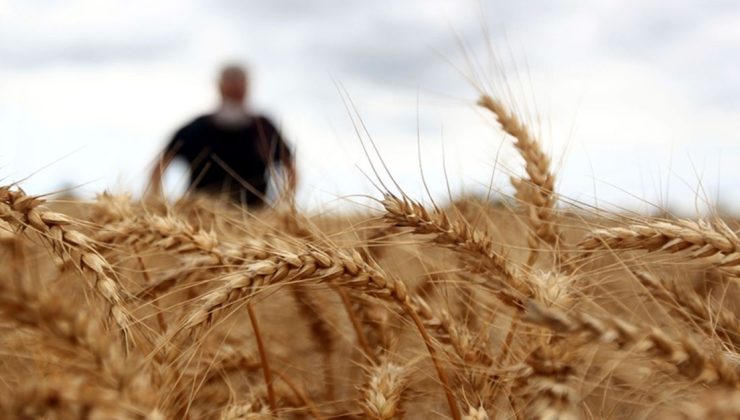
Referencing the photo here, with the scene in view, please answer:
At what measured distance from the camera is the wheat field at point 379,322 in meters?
1.00

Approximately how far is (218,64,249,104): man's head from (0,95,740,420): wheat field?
3.47 m

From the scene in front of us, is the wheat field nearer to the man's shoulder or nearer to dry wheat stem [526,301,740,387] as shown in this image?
dry wheat stem [526,301,740,387]

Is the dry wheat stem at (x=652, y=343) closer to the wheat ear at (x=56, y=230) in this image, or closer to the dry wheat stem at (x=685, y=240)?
the dry wheat stem at (x=685, y=240)

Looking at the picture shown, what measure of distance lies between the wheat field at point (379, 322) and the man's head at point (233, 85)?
3.47 meters

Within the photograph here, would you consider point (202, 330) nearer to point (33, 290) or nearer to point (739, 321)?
point (33, 290)

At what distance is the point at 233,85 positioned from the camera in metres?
5.84

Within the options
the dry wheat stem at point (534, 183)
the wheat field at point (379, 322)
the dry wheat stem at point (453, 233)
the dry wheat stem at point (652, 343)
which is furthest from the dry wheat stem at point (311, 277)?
the dry wheat stem at point (652, 343)

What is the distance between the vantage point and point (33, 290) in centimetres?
97

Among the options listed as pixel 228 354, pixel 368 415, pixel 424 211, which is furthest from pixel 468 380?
pixel 228 354

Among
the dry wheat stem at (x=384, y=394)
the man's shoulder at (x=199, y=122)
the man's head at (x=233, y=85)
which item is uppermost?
the man's head at (x=233, y=85)

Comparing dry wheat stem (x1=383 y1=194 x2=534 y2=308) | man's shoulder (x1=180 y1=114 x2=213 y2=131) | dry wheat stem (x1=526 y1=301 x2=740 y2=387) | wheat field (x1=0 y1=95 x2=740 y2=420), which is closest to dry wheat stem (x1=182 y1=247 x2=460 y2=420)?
wheat field (x1=0 y1=95 x2=740 y2=420)

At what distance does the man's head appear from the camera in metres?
5.84

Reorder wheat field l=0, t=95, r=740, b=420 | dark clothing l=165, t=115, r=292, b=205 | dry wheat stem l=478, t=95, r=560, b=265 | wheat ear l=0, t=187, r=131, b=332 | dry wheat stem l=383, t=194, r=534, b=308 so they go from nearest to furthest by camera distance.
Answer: wheat field l=0, t=95, r=740, b=420 → wheat ear l=0, t=187, r=131, b=332 → dry wheat stem l=383, t=194, r=534, b=308 → dry wheat stem l=478, t=95, r=560, b=265 → dark clothing l=165, t=115, r=292, b=205

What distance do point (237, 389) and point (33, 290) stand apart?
1267 mm
